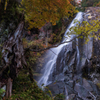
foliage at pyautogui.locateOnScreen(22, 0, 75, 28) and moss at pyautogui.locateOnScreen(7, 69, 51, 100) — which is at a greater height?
foliage at pyautogui.locateOnScreen(22, 0, 75, 28)

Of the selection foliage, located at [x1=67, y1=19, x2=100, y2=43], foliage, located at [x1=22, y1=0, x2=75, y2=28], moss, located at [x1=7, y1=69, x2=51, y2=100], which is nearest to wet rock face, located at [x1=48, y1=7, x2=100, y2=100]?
Result: moss, located at [x1=7, y1=69, x2=51, y2=100]

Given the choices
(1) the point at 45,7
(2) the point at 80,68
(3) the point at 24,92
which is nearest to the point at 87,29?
(1) the point at 45,7

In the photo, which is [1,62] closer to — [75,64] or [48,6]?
[48,6]

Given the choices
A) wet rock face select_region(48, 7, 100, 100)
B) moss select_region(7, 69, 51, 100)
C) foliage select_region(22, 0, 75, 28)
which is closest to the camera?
moss select_region(7, 69, 51, 100)

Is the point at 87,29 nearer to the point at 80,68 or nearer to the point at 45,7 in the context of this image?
the point at 45,7

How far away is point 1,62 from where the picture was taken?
2.68 m

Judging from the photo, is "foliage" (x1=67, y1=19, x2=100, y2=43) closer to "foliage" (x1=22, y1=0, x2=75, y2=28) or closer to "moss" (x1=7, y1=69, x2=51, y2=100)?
"foliage" (x1=22, y1=0, x2=75, y2=28)

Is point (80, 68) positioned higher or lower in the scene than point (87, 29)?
lower

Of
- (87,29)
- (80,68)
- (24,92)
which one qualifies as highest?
(87,29)

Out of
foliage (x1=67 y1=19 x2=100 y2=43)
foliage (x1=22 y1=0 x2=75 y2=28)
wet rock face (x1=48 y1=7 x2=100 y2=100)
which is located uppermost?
foliage (x1=22 y1=0 x2=75 y2=28)

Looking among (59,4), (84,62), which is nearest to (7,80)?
(59,4)

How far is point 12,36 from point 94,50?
9946mm

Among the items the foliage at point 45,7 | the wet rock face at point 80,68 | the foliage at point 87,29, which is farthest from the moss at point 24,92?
the wet rock face at point 80,68

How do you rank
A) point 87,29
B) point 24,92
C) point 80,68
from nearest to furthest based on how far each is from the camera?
1. point 87,29
2. point 24,92
3. point 80,68
